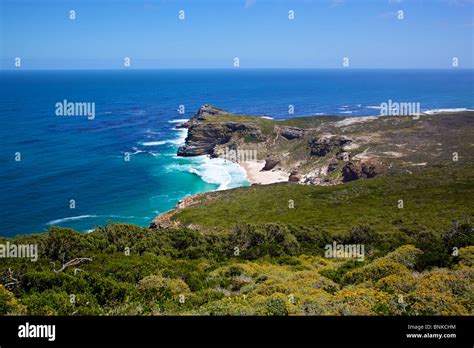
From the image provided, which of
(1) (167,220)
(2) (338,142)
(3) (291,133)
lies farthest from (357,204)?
(3) (291,133)

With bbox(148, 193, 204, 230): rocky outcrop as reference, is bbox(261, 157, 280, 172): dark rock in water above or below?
above

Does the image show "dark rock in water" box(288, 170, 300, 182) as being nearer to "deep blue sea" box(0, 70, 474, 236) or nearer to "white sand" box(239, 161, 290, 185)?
"white sand" box(239, 161, 290, 185)

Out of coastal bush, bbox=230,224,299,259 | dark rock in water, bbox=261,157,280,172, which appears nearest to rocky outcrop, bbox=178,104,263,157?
dark rock in water, bbox=261,157,280,172

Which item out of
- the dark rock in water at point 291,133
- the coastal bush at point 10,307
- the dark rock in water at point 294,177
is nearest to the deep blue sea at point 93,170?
the dark rock in water at point 294,177

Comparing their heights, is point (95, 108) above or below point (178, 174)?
above

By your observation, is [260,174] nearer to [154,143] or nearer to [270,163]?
[270,163]

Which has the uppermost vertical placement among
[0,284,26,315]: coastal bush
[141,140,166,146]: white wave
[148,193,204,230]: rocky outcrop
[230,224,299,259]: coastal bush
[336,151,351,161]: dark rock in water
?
[141,140,166,146]: white wave
